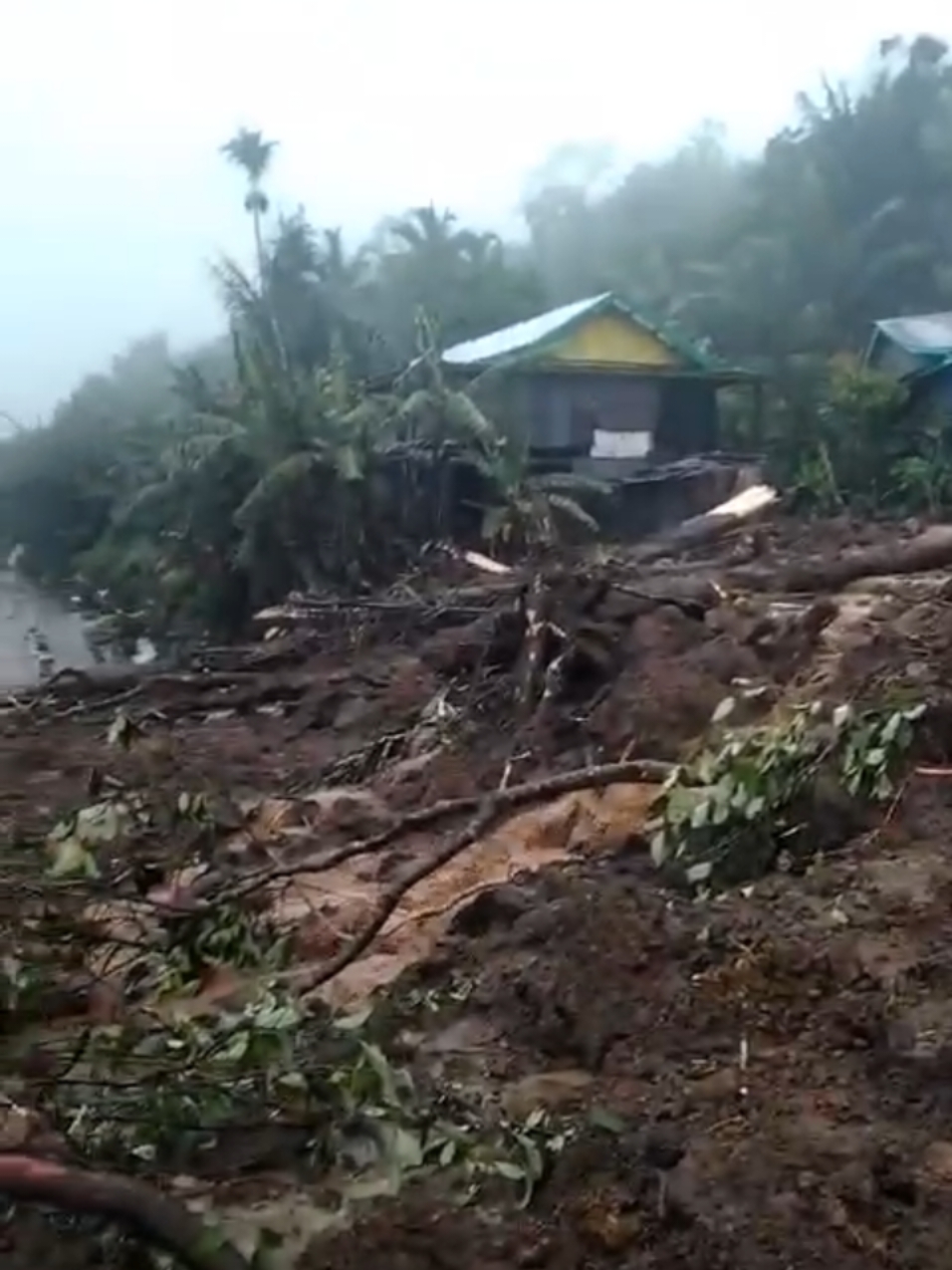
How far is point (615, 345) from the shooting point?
63.7ft

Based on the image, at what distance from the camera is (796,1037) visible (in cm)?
287

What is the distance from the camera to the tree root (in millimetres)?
1404

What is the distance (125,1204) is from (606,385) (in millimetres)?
18126

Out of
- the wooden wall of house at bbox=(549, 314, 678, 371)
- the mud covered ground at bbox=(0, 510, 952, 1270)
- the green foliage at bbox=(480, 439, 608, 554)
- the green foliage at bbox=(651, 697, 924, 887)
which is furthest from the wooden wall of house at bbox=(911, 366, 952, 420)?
the green foliage at bbox=(651, 697, 924, 887)

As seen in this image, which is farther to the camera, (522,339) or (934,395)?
(522,339)

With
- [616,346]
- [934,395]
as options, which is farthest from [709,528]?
[616,346]

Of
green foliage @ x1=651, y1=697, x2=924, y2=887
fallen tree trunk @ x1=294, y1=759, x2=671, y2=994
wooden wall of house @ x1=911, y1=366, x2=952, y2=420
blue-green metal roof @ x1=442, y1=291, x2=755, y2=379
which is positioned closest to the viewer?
fallen tree trunk @ x1=294, y1=759, x2=671, y2=994

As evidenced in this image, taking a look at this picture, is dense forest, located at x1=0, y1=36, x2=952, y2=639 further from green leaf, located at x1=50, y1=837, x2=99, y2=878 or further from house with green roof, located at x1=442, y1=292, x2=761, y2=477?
green leaf, located at x1=50, y1=837, x2=99, y2=878

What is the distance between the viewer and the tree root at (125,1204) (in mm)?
1404

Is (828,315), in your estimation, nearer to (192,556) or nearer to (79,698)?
(192,556)

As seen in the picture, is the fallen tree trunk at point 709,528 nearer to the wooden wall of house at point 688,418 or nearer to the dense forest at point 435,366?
the dense forest at point 435,366

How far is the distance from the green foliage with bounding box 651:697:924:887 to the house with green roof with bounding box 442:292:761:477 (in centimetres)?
1452

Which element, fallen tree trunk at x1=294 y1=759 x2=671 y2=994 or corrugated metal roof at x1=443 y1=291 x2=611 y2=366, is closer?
fallen tree trunk at x1=294 y1=759 x2=671 y2=994

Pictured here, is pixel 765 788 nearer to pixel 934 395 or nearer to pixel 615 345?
pixel 934 395
